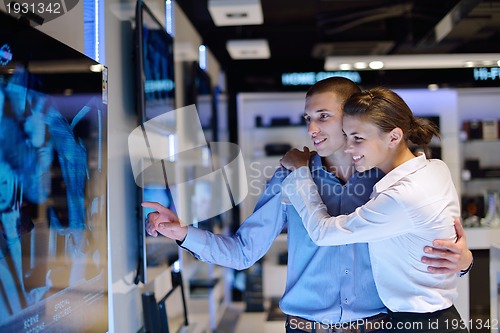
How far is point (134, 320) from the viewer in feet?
9.87

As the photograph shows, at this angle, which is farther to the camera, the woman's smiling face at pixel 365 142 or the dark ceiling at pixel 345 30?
Result: the dark ceiling at pixel 345 30

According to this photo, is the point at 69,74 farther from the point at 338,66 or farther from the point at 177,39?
the point at 338,66

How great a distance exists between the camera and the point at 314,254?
216 cm

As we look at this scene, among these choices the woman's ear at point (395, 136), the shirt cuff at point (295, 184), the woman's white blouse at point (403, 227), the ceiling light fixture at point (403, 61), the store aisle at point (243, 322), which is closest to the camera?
the woman's white blouse at point (403, 227)

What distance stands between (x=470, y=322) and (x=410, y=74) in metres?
3.02

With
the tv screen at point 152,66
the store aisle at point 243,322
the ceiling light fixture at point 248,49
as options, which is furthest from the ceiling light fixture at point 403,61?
the tv screen at point 152,66

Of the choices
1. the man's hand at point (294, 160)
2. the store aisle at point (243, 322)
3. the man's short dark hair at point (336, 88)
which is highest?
the man's short dark hair at point (336, 88)

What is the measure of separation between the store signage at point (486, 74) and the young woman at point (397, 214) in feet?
14.4

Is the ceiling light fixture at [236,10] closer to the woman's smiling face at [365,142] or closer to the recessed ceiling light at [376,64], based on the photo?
the recessed ceiling light at [376,64]

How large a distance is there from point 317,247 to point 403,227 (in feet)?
1.22

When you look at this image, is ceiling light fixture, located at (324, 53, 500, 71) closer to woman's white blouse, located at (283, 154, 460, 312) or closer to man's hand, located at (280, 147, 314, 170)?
man's hand, located at (280, 147, 314, 170)

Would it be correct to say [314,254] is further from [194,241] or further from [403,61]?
[403,61]

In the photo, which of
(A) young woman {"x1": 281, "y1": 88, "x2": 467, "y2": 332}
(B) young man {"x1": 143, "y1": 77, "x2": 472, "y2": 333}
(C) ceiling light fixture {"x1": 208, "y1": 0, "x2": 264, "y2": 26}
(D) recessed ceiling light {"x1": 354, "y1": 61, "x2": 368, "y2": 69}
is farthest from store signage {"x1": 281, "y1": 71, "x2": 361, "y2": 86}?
(A) young woman {"x1": 281, "y1": 88, "x2": 467, "y2": 332}

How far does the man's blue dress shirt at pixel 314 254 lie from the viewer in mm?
2076
